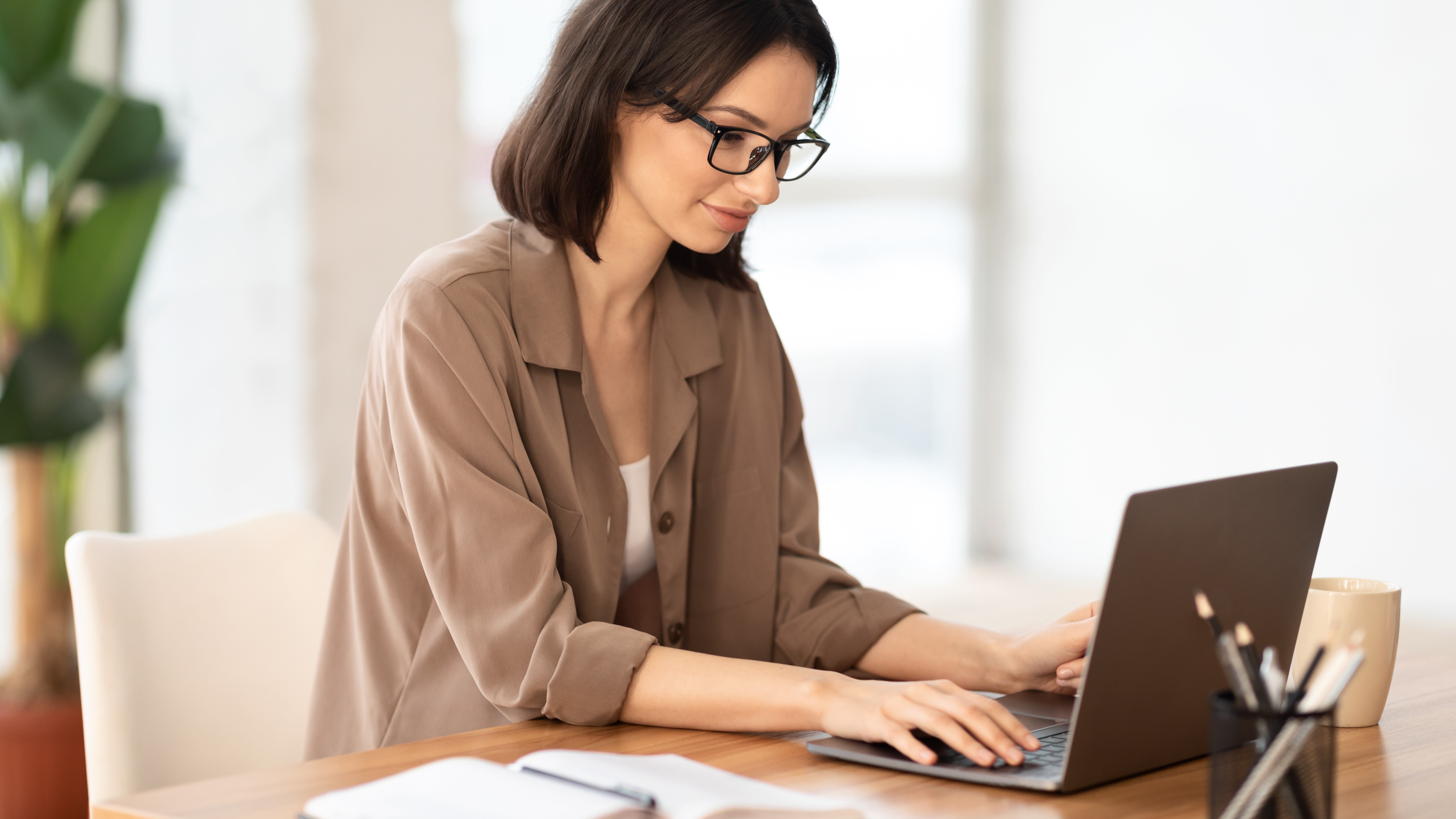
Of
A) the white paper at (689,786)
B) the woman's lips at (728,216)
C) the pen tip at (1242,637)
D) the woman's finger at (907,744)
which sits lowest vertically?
the woman's finger at (907,744)

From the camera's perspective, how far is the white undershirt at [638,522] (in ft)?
5.18

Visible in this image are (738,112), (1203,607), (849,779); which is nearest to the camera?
(1203,607)

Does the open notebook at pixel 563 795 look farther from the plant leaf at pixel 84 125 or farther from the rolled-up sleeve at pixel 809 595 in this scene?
the plant leaf at pixel 84 125

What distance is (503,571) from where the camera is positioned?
131 centimetres

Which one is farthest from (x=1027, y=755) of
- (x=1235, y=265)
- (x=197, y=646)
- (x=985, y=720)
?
(x=1235, y=265)

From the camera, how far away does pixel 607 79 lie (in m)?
1.47

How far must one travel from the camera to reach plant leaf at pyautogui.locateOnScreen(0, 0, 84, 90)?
91.9 inches

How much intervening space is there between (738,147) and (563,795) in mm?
795

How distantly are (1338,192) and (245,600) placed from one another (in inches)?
141

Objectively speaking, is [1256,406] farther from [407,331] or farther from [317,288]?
[407,331]

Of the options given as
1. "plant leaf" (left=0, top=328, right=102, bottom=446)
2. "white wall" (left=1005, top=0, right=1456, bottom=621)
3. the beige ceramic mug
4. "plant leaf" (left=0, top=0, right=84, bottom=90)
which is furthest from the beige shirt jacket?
"white wall" (left=1005, top=0, right=1456, bottom=621)

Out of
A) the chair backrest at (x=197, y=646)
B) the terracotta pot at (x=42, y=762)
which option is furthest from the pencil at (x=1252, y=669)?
the terracotta pot at (x=42, y=762)

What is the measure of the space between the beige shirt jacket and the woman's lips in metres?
0.18

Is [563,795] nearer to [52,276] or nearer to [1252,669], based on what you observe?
[1252,669]
